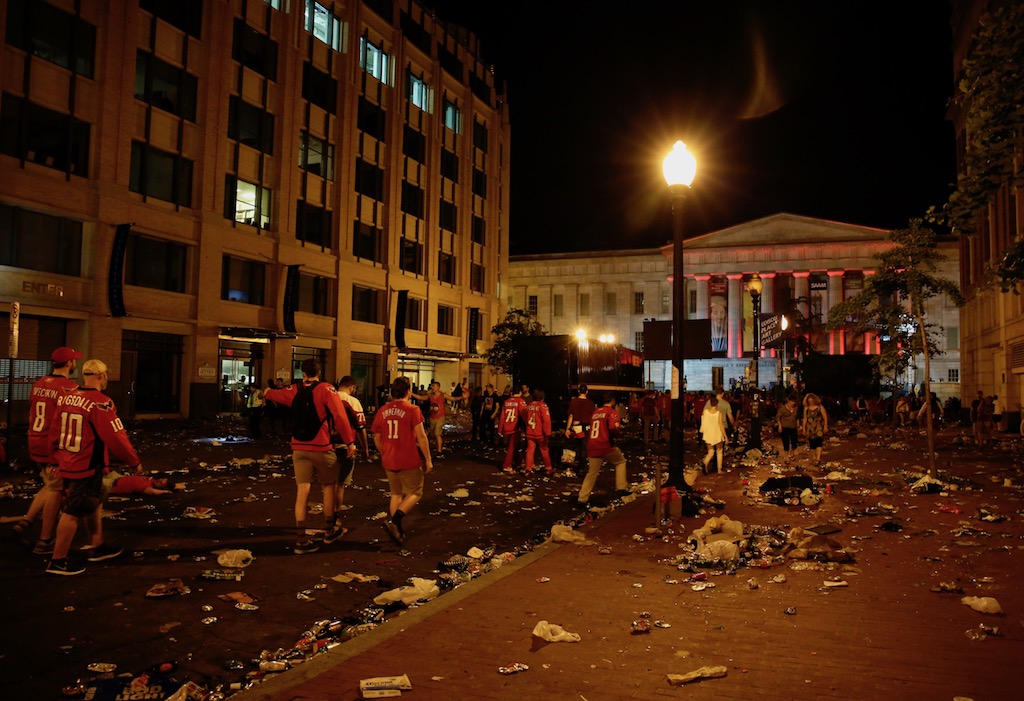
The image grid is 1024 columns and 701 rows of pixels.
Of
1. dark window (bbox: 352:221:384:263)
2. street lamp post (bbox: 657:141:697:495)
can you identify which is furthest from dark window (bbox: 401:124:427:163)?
street lamp post (bbox: 657:141:697:495)

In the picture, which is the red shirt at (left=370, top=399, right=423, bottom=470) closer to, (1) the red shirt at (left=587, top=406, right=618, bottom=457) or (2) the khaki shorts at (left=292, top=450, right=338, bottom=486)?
(2) the khaki shorts at (left=292, top=450, right=338, bottom=486)

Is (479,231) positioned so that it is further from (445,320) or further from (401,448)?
(401,448)

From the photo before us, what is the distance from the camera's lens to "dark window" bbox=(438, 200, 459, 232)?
44.8 meters

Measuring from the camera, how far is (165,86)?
27156 mm

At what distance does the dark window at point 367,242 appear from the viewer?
3709 cm

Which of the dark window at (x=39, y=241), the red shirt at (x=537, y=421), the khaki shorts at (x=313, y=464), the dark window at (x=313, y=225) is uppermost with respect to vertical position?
the dark window at (x=313, y=225)

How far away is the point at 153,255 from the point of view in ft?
87.2

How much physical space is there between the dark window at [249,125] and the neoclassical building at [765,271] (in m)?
47.3

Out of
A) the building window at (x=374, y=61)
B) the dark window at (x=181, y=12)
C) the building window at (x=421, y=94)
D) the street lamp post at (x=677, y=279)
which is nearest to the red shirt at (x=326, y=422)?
the street lamp post at (x=677, y=279)

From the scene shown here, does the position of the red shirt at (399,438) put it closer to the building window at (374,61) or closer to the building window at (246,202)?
the building window at (246,202)

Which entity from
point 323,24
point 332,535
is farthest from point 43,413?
point 323,24

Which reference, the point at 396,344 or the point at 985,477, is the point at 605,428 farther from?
the point at 396,344

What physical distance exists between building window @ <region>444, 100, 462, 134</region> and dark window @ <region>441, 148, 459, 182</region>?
5.05ft

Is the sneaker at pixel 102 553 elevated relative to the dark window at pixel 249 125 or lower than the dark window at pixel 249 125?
lower
